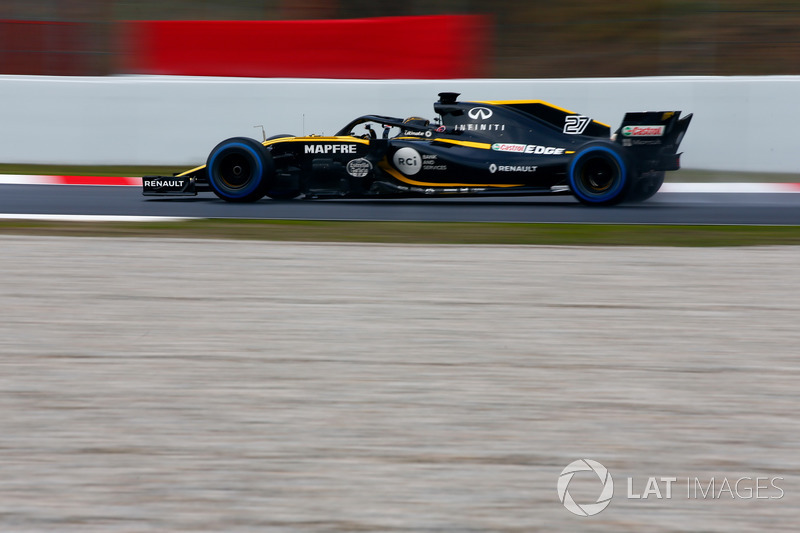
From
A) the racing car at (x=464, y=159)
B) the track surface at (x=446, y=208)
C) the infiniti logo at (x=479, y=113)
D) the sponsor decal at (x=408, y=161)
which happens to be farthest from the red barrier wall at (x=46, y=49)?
the infiniti logo at (x=479, y=113)

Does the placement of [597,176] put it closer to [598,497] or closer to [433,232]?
[433,232]

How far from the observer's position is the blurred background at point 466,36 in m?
12.1

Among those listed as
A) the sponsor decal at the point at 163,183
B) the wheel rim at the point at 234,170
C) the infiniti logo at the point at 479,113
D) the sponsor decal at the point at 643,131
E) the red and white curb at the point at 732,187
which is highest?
the infiniti logo at the point at 479,113

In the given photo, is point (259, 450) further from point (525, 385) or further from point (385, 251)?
point (385, 251)

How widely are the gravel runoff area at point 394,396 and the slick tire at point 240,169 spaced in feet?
11.8

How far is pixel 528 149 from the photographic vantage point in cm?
940

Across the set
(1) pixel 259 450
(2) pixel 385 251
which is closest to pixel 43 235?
(2) pixel 385 251

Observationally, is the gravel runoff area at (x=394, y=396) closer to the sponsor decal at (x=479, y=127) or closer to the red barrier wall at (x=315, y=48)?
the sponsor decal at (x=479, y=127)

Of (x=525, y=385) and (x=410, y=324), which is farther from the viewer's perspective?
(x=410, y=324)

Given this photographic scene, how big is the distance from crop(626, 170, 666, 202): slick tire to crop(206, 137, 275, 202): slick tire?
3.87 meters

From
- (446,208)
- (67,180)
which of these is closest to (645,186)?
(446,208)

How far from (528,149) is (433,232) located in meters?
2.17

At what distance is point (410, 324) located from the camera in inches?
186

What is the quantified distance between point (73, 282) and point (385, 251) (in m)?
2.24
